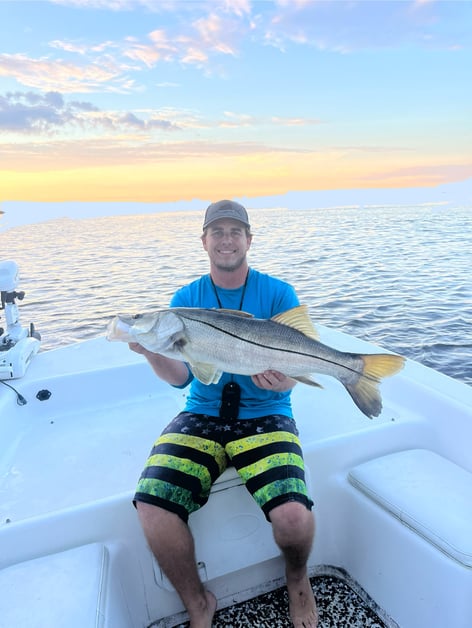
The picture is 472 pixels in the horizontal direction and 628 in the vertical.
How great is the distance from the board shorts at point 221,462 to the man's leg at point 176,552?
52 millimetres

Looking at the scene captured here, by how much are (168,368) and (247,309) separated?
25.4 inches

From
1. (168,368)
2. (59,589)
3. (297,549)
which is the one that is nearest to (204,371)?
(168,368)

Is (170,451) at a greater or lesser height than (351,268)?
greater

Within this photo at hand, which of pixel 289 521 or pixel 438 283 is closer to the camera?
pixel 289 521

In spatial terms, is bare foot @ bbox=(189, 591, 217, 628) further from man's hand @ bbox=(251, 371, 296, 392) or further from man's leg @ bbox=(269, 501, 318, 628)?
man's hand @ bbox=(251, 371, 296, 392)

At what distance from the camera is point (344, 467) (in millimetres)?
2949

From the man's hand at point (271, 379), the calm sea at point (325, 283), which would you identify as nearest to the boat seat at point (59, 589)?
the man's hand at point (271, 379)

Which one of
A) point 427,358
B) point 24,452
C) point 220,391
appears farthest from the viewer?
point 427,358

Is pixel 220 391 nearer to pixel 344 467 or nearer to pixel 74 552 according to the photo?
pixel 344 467

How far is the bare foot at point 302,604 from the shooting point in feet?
7.92

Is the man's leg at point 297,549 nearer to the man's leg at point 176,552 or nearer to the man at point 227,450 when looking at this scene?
the man at point 227,450

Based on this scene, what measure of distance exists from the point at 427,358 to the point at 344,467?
5.24 metres

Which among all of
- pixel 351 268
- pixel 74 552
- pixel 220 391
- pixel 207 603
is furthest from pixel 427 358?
pixel 351 268

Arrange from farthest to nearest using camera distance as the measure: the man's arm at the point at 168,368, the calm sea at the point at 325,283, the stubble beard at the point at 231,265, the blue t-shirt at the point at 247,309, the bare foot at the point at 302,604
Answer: the calm sea at the point at 325,283
the stubble beard at the point at 231,265
the blue t-shirt at the point at 247,309
the man's arm at the point at 168,368
the bare foot at the point at 302,604
